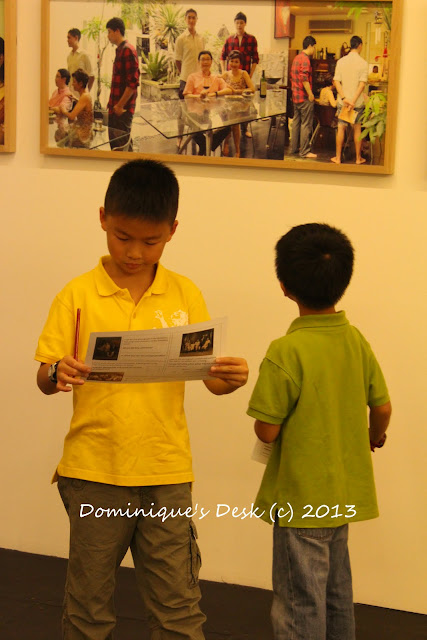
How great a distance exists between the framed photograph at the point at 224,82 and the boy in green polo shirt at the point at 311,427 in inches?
26.7

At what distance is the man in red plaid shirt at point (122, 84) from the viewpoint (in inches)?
100

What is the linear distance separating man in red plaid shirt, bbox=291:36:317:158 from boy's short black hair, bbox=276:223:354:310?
0.68m

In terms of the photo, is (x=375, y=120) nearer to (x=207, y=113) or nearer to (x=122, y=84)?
(x=207, y=113)

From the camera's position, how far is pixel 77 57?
8.46 feet

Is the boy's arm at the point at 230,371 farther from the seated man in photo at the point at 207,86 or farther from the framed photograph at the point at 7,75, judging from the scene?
the framed photograph at the point at 7,75

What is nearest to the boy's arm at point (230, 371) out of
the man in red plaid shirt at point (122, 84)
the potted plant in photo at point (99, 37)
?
the man in red plaid shirt at point (122, 84)

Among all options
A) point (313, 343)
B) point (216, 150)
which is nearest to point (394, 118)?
point (216, 150)

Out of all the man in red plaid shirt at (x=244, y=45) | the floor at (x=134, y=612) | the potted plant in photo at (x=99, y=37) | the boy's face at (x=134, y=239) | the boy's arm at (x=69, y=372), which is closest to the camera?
the boy's arm at (x=69, y=372)

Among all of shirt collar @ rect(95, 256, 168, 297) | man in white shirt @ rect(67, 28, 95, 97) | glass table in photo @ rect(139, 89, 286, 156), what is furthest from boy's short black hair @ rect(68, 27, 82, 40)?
shirt collar @ rect(95, 256, 168, 297)

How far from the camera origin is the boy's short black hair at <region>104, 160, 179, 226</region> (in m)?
1.76

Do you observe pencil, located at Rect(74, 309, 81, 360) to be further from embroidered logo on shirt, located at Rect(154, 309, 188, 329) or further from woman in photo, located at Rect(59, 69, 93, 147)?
woman in photo, located at Rect(59, 69, 93, 147)

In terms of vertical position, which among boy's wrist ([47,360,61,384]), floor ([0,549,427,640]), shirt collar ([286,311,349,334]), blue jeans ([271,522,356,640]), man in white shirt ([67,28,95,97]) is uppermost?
man in white shirt ([67,28,95,97])

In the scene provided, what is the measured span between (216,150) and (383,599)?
5.14ft

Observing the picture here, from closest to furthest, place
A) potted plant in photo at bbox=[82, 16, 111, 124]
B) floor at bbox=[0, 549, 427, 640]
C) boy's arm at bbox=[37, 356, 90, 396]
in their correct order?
boy's arm at bbox=[37, 356, 90, 396] < floor at bbox=[0, 549, 427, 640] < potted plant in photo at bbox=[82, 16, 111, 124]
